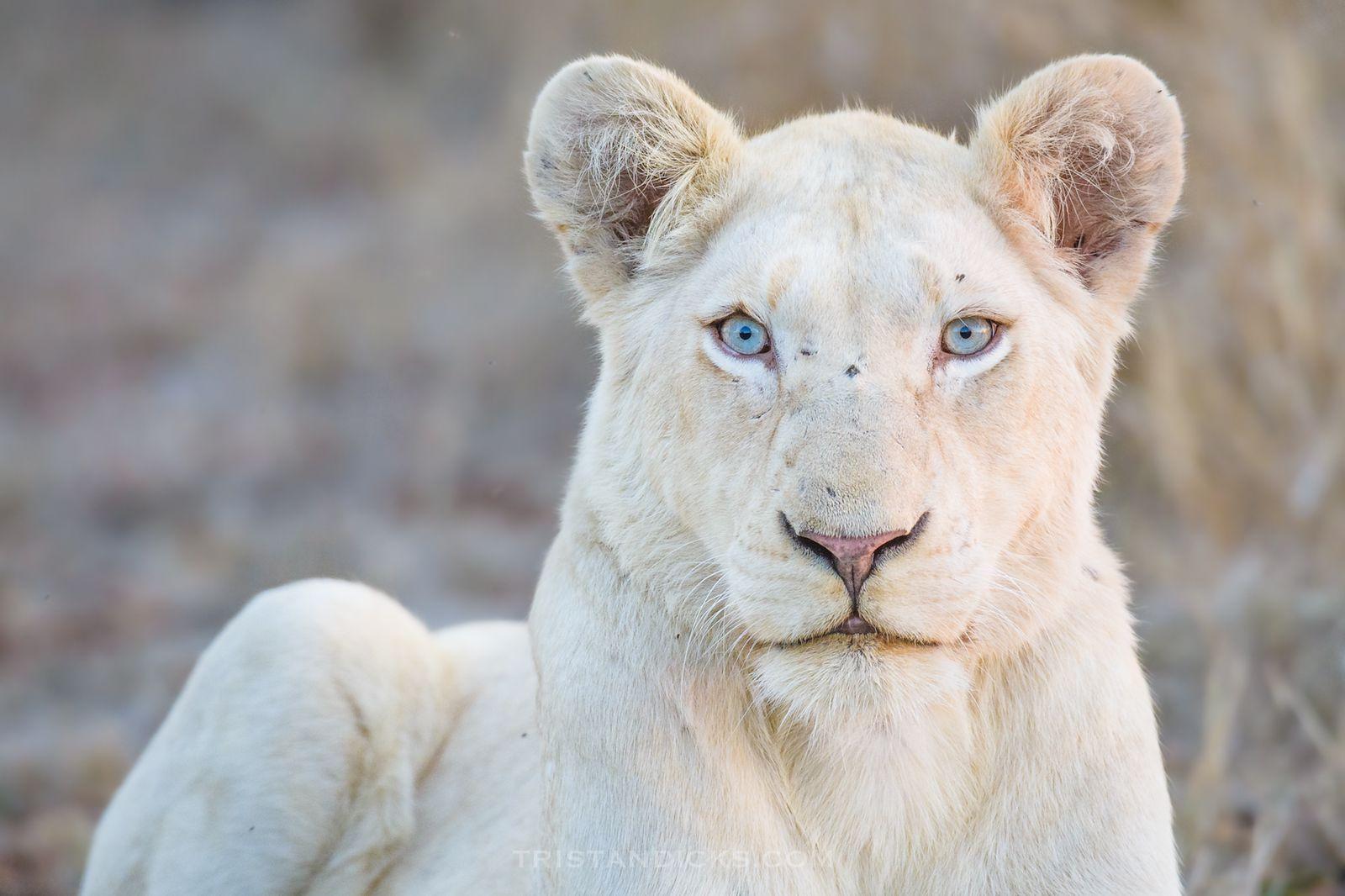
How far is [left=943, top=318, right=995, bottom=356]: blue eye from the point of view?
8.80 ft

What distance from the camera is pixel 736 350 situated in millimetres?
2750

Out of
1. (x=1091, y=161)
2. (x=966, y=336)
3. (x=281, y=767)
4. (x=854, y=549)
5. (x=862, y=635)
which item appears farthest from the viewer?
(x=281, y=767)

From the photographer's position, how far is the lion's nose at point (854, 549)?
2.40 m

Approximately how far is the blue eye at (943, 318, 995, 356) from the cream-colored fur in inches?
0.8

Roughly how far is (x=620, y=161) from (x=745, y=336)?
566mm

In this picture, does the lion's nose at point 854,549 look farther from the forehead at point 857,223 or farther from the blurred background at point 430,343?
the blurred background at point 430,343

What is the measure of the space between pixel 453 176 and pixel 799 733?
28.2ft

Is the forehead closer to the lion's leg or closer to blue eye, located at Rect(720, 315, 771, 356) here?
blue eye, located at Rect(720, 315, 771, 356)

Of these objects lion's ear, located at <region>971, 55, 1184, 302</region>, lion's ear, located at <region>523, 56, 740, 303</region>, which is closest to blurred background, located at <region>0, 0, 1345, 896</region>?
lion's ear, located at <region>971, 55, 1184, 302</region>

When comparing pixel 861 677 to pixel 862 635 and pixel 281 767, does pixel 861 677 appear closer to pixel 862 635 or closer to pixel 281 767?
pixel 862 635

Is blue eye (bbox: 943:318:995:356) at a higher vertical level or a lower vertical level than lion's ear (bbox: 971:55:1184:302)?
lower

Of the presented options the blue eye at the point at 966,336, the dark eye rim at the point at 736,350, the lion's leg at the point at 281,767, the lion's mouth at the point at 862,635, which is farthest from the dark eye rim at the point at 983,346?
the lion's leg at the point at 281,767

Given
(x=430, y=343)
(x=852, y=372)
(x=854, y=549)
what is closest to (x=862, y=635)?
(x=854, y=549)

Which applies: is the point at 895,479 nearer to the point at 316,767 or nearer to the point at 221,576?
the point at 316,767
